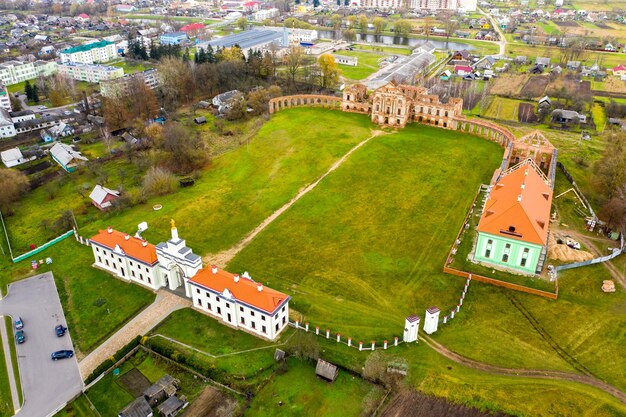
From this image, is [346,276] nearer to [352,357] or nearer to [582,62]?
[352,357]

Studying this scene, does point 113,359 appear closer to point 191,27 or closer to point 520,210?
point 520,210

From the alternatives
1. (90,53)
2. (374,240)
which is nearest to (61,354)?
(374,240)

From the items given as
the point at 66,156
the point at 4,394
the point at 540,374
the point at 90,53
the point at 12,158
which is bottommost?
the point at 4,394

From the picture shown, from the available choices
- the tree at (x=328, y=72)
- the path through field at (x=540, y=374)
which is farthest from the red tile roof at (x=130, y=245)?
the tree at (x=328, y=72)

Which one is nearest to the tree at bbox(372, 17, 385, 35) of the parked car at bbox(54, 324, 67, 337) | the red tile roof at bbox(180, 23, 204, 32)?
the red tile roof at bbox(180, 23, 204, 32)

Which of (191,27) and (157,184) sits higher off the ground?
(191,27)

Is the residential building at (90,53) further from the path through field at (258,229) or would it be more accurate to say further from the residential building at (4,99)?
the path through field at (258,229)

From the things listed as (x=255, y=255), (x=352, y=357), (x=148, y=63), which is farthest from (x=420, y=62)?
(x=352, y=357)
